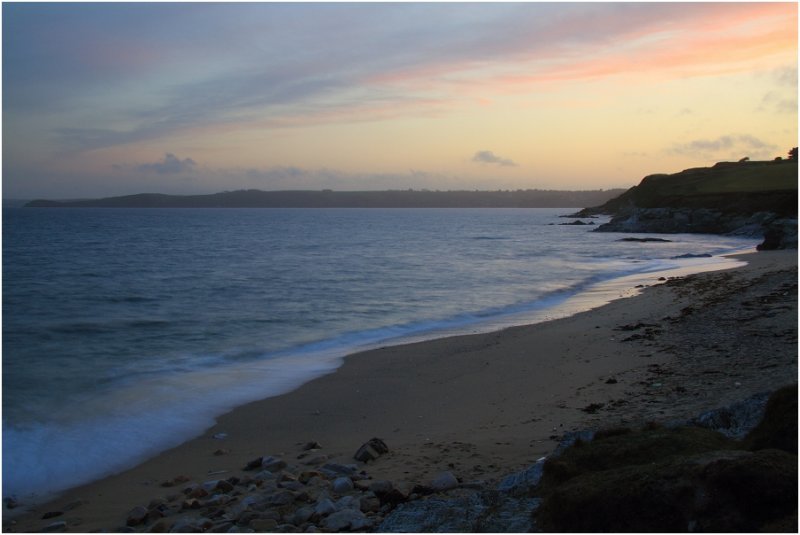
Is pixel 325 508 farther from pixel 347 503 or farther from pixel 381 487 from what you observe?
pixel 381 487

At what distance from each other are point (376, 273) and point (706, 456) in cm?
3111

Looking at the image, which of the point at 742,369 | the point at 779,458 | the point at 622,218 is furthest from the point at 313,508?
the point at 622,218

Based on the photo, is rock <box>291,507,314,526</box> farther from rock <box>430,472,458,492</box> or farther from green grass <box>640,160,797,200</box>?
green grass <box>640,160,797,200</box>

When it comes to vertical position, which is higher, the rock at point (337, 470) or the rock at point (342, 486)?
the rock at point (342, 486)

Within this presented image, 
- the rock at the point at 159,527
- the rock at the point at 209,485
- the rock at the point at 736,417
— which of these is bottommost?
the rock at the point at 159,527

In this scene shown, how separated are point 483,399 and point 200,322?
1267cm

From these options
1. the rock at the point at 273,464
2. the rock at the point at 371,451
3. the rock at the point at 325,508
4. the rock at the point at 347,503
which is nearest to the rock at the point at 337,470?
the rock at the point at 371,451

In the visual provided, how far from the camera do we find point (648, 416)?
732 cm

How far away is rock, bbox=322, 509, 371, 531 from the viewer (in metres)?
4.87

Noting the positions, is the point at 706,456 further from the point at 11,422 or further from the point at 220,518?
the point at 11,422

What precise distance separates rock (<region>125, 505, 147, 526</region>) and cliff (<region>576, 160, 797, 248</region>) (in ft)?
144

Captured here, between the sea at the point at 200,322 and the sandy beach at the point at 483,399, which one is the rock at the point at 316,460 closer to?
the sandy beach at the point at 483,399

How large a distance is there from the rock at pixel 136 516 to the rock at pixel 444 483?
8.74ft

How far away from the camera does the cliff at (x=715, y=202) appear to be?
2299 inches
